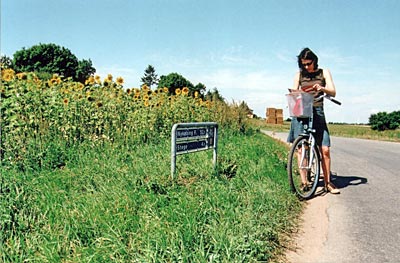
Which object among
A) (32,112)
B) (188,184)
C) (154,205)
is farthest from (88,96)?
(154,205)

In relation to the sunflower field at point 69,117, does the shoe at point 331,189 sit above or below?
below

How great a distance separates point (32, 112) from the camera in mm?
6715

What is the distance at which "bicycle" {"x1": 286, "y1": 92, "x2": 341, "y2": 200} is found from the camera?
5066 millimetres

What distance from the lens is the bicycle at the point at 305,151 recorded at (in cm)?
507

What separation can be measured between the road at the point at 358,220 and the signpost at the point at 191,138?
5.40 feet

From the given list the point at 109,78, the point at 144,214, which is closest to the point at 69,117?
the point at 109,78

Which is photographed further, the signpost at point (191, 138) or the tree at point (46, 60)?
the tree at point (46, 60)

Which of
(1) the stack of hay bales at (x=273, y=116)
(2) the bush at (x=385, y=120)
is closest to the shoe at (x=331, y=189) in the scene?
(1) the stack of hay bales at (x=273, y=116)

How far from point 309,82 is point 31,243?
12.9ft

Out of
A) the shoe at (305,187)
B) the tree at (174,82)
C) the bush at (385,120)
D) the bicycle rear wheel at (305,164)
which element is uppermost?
the tree at (174,82)

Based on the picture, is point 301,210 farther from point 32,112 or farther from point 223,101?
point 223,101

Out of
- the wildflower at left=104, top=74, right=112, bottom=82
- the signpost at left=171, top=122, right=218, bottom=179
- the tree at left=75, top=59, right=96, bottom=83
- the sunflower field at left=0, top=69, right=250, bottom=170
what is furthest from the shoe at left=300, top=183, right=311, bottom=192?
the tree at left=75, top=59, right=96, bottom=83

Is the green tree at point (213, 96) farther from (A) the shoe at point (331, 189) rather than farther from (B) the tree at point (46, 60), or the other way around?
(B) the tree at point (46, 60)

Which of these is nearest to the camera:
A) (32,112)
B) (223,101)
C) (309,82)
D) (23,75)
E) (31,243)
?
(31,243)
